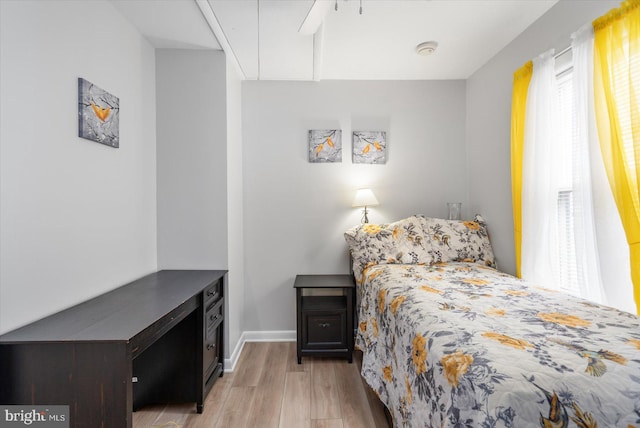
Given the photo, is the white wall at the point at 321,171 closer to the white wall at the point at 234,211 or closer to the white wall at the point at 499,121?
the white wall at the point at 234,211

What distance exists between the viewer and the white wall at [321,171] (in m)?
2.94

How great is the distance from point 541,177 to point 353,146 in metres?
1.55

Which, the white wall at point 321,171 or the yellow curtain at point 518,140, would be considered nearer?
the yellow curtain at point 518,140

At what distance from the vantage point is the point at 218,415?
186 cm

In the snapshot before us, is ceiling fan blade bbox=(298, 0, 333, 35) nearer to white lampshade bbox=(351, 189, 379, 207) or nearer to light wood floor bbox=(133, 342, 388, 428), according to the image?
white lampshade bbox=(351, 189, 379, 207)

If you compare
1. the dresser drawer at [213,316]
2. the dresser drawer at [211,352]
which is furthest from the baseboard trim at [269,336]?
the dresser drawer at [213,316]

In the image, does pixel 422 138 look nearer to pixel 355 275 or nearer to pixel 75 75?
pixel 355 275

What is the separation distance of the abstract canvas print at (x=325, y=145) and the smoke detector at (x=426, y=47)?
37.9 inches

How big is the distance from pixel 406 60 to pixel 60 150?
252cm

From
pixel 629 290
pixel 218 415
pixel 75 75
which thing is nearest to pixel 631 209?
pixel 629 290

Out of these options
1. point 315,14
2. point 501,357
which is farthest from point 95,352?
point 315,14

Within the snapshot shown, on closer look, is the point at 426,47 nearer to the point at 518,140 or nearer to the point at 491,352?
the point at 518,140

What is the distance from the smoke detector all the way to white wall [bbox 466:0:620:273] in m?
0.58

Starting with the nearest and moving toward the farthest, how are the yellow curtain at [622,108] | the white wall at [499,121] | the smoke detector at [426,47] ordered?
the yellow curtain at [622,108] < the white wall at [499,121] < the smoke detector at [426,47]
